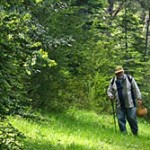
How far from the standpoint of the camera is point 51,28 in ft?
52.1

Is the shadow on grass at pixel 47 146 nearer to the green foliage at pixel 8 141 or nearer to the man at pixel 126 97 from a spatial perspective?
the green foliage at pixel 8 141

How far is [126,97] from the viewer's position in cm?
1462

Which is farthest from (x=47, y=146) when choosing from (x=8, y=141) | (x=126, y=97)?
(x=126, y=97)

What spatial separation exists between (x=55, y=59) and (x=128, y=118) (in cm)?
319

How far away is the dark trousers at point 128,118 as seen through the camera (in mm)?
14578

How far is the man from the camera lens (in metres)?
14.6

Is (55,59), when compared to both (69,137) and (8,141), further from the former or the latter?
(8,141)

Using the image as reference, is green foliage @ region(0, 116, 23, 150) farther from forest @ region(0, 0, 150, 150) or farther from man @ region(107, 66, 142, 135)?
man @ region(107, 66, 142, 135)

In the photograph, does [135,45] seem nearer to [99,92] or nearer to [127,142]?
[99,92]

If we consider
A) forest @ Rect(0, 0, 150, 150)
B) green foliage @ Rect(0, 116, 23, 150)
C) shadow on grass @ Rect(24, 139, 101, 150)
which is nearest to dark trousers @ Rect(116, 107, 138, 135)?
forest @ Rect(0, 0, 150, 150)

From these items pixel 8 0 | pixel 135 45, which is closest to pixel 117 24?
pixel 135 45

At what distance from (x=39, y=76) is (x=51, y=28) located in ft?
5.27

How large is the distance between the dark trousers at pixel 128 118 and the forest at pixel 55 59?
8.66ft

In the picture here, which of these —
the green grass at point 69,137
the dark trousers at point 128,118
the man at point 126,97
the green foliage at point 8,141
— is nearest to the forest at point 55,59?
the green foliage at point 8,141
